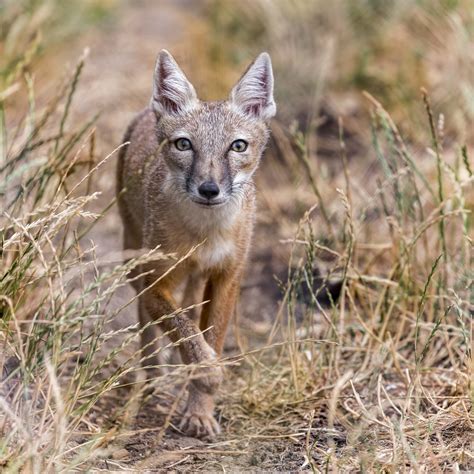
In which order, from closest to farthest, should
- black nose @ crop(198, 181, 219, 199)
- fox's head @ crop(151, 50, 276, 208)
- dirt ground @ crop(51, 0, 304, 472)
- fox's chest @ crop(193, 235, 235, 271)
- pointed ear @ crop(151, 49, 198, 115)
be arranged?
dirt ground @ crop(51, 0, 304, 472), black nose @ crop(198, 181, 219, 199), fox's head @ crop(151, 50, 276, 208), fox's chest @ crop(193, 235, 235, 271), pointed ear @ crop(151, 49, 198, 115)

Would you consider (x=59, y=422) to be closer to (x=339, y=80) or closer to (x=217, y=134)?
(x=217, y=134)

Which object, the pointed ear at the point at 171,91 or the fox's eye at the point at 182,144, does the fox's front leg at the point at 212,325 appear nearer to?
the fox's eye at the point at 182,144

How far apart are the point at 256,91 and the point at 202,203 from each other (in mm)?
883

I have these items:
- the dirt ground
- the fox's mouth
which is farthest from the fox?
the dirt ground

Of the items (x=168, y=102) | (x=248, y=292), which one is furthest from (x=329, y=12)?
(x=168, y=102)

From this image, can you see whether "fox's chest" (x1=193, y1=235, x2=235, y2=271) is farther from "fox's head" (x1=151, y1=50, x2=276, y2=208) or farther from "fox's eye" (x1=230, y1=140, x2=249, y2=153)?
"fox's eye" (x1=230, y1=140, x2=249, y2=153)

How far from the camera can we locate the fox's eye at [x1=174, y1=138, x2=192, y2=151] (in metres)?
4.91

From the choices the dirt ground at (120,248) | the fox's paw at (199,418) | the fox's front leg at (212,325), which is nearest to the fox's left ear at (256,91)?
the fox's front leg at (212,325)

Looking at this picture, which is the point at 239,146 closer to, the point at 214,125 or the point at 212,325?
the point at 214,125

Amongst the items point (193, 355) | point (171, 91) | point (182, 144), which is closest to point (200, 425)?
point (193, 355)

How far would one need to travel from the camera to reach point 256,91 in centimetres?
521

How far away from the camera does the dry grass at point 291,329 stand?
13.2ft

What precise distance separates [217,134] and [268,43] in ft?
20.8

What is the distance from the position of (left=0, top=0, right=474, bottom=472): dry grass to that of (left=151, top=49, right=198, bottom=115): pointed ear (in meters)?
0.44
